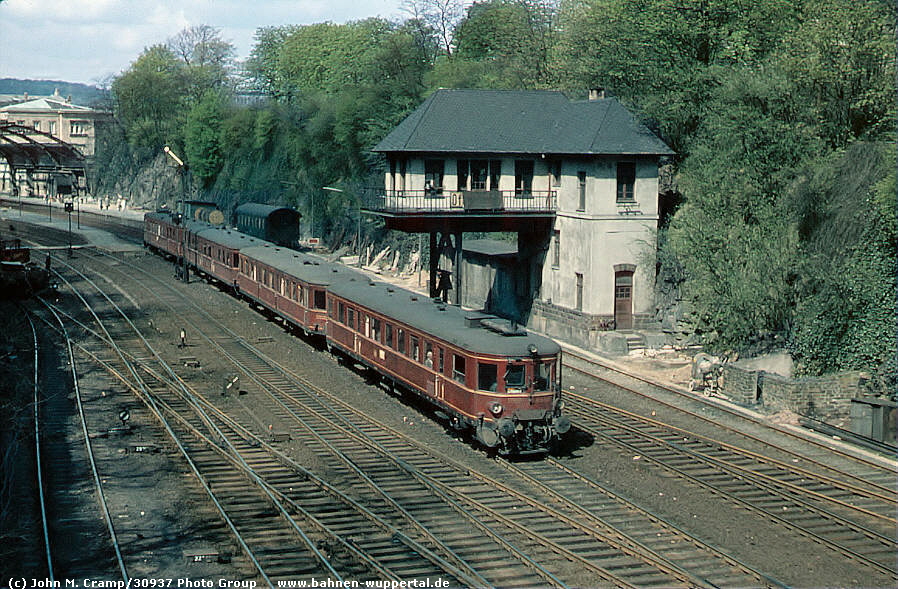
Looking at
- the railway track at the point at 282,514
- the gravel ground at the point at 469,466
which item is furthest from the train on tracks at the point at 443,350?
the railway track at the point at 282,514

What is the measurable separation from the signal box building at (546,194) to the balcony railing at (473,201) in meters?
0.05

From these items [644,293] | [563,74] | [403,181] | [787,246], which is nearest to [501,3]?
[563,74]

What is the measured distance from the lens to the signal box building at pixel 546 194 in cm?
3844

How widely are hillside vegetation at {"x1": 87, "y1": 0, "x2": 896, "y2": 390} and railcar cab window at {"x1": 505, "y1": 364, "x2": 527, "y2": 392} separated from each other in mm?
11156

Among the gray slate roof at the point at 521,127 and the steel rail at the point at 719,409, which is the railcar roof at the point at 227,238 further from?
the steel rail at the point at 719,409

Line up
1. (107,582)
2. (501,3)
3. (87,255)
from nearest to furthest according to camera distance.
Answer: (107,582) < (87,255) < (501,3)

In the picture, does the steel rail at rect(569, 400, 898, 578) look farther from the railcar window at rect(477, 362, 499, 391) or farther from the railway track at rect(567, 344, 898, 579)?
the railcar window at rect(477, 362, 499, 391)

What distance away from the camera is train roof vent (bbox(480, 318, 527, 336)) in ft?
74.8

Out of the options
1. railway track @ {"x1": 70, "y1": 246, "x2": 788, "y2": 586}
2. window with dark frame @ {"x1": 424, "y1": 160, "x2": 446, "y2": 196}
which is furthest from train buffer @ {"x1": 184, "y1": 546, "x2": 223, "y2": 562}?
window with dark frame @ {"x1": 424, "y1": 160, "x2": 446, "y2": 196}

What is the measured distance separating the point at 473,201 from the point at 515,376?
19.1m

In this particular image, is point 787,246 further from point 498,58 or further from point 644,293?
point 498,58

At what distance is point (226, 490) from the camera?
20.3 m

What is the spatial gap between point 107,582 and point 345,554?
3.84 m

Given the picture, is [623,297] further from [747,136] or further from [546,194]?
[747,136]
